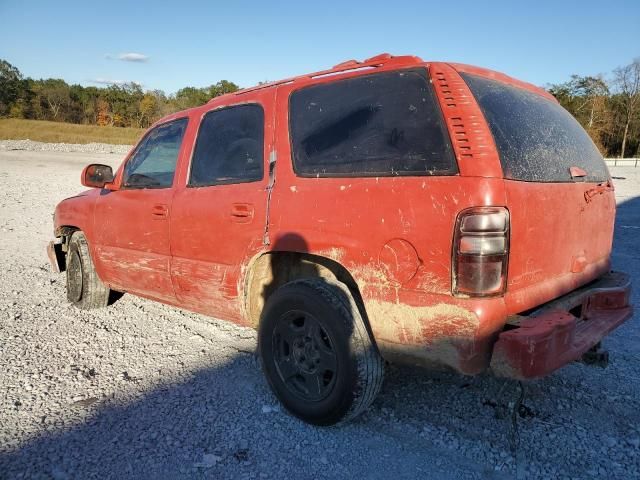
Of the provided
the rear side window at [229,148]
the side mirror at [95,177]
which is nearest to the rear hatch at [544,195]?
the rear side window at [229,148]

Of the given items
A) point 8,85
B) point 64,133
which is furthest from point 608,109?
point 8,85

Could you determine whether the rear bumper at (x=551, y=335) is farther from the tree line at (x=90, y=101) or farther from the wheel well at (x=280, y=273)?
the tree line at (x=90, y=101)

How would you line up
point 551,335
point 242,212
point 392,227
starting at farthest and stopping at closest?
point 242,212 → point 392,227 → point 551,335

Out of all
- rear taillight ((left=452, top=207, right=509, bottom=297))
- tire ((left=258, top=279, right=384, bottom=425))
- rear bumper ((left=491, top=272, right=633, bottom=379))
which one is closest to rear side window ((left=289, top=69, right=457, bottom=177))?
rear taillight ((left=452, top=207, right=509, bottom=297))

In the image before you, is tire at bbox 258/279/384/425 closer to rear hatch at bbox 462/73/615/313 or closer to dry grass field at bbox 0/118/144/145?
rear hatch at bbox 462/73/615/313

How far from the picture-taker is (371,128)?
2.59 metres

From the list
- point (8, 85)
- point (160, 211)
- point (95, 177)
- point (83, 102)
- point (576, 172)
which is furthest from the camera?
point (83, 102)

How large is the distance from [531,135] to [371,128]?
857 mm

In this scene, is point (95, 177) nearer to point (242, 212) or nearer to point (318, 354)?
point (242, 212)

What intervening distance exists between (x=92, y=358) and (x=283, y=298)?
1.92 m

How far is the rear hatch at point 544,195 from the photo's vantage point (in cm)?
232

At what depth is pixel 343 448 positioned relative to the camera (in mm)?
2594

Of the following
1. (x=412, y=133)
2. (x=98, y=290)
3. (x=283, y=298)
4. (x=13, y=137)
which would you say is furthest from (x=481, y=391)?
(x=13, y=137)

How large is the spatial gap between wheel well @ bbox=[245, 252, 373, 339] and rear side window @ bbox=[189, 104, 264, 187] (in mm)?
544
